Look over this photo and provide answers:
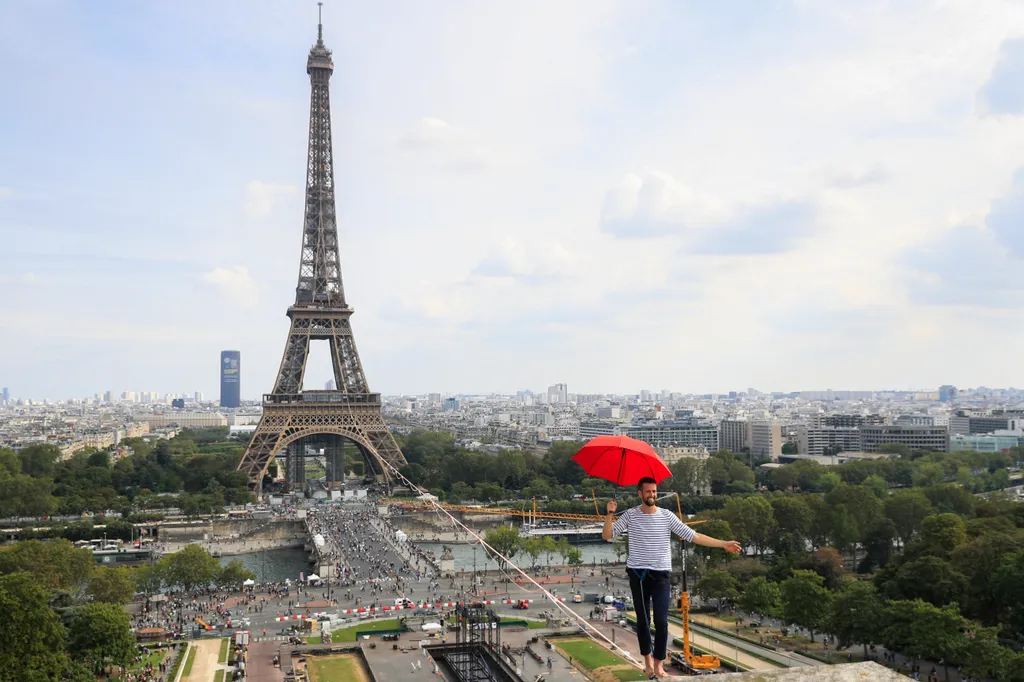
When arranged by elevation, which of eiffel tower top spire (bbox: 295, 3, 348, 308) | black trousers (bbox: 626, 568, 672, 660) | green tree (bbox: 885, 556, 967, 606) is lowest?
green tree (bbox: 885, 556, 967, 606)

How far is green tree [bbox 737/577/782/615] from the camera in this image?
3681 centimetres

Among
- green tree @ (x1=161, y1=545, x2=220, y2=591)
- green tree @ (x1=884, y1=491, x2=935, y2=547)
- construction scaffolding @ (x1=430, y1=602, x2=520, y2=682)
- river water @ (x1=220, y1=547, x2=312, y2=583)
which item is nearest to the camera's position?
construction scaffolding @ (x1=430, y1=602, x2=520, y2=682)

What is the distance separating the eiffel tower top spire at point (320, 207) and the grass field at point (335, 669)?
137 ft

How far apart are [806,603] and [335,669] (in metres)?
16.2

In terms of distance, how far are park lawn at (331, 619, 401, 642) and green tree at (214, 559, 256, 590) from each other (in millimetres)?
10503

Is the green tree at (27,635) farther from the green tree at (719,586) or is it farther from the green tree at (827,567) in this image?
the green tree at (827,567)

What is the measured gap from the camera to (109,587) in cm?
3875

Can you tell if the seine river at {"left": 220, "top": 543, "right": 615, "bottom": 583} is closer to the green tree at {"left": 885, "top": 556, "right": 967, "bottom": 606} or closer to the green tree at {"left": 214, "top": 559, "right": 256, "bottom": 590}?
the green tree at {"left": 214, "top": 559, "right": 256, "bottom": 590}

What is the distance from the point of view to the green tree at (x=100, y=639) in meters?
30.1

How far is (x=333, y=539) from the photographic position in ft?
188

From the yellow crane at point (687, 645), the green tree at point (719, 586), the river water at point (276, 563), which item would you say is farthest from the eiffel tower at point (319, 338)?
the yellow crane at point (687, 645)

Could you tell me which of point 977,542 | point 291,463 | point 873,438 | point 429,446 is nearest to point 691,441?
point 873,438

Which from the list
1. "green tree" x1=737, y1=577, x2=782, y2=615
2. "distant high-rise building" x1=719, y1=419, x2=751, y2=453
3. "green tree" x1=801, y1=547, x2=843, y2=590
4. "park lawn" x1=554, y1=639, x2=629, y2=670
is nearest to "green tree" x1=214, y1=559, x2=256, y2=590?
"park lawn" x1=554, y1=639, x2=629, y2=670

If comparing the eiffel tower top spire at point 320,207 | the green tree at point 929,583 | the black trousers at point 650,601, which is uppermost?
the eiffel tower top spire at point 320,207
